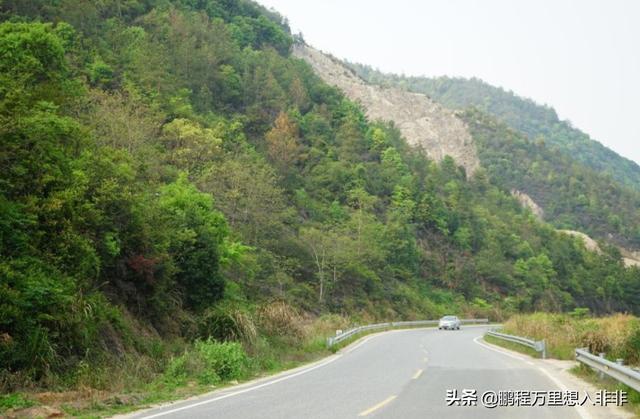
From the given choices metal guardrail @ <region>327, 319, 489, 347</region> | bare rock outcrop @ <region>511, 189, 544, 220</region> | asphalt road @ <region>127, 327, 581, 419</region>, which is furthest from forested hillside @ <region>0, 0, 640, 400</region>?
bare rock outcrop @ <region>511, 189, 544, 220</region>

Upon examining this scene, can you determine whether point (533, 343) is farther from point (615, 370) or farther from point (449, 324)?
point (449, 324)

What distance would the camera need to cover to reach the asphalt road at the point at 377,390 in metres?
9.55

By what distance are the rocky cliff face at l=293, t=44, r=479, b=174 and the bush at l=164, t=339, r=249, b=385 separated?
118 meters

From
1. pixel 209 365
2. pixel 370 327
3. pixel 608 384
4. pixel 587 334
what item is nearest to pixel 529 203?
pixel 370 327

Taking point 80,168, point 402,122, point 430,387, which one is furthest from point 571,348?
point 402,122

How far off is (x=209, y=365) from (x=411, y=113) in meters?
136

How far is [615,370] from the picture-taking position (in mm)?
11664

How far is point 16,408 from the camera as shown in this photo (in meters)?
9.26

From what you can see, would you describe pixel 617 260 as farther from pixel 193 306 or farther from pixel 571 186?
pixel 193 306

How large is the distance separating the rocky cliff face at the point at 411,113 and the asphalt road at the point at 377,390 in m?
116

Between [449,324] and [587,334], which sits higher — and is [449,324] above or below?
below

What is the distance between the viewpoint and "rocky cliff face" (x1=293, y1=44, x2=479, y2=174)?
439 ft

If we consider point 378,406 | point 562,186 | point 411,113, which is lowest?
point 378,406

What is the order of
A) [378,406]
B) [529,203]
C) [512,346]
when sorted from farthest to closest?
[529,203] → [512,346] → [378,406]
